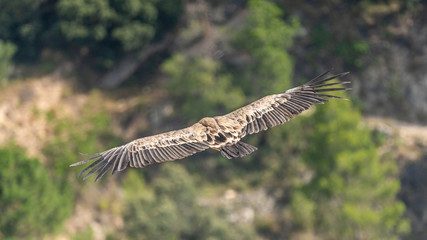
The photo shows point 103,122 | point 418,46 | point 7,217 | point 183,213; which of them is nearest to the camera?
point 7,217

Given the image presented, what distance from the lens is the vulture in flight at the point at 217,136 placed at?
95.6 ft

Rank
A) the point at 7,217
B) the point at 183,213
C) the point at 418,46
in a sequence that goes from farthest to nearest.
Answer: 1. the point at 418,46
2. the point at 183,213
3. the point at 7,217

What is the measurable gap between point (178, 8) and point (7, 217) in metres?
21.3

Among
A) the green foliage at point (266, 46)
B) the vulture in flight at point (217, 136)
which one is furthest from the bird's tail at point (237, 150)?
the green foliage at point (266, 46)

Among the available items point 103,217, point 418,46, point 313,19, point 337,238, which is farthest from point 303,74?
point 103,217

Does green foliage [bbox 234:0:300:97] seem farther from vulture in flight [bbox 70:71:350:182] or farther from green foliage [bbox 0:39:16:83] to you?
vulture in flight [bbox 70:71:350:182]

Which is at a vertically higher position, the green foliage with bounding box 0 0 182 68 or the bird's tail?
the green foliage with bounding box 0 0 182 68

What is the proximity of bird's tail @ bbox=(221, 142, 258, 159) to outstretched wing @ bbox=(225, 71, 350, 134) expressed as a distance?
1.56 meters

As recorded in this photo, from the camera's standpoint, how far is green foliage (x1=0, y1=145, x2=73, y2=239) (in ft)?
187

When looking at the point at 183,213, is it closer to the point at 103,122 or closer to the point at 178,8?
the point at 103,122

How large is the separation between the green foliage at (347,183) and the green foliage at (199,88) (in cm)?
654

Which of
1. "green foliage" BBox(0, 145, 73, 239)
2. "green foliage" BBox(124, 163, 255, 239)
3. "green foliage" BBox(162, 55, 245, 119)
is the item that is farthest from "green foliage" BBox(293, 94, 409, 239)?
"green foliage" BBox(0, 145, 73, 239)

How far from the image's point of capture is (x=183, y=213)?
6075 centimetres

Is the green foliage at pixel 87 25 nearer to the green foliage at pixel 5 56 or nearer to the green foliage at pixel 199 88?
the green foliage at pixel 5 56
